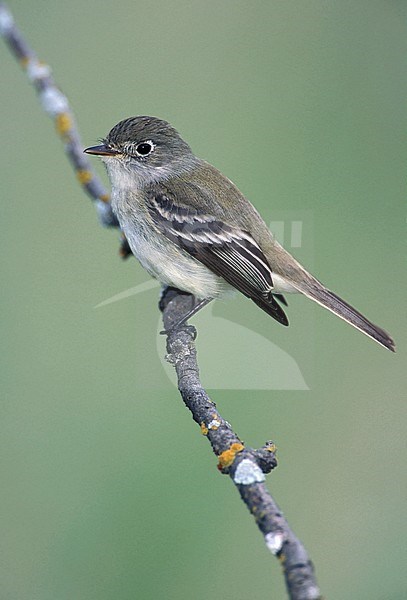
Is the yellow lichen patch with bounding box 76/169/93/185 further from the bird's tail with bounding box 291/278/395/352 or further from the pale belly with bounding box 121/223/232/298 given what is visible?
the bird's tail with bounding box 291/278/395/352

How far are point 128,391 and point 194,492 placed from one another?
241mm

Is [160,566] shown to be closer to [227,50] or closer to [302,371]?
[302,371]

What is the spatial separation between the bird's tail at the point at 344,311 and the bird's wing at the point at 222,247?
0.07 meters

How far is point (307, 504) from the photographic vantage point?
1353 mm

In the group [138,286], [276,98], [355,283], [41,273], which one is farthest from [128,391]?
→ [276,98]

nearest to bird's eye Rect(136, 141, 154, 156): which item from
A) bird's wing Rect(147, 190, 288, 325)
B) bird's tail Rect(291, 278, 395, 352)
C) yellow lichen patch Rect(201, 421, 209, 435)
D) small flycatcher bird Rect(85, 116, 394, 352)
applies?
small flycatcher bird Rect(85, 116, 394, 352)

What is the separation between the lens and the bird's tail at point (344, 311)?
1.25m

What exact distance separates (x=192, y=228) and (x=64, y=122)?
32 cm

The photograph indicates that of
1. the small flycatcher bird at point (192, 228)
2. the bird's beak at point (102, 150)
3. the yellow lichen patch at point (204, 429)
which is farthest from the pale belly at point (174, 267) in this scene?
the yellow lichen patch at point (204, 429)

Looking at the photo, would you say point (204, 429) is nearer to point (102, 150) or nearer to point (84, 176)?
point (102, 150)

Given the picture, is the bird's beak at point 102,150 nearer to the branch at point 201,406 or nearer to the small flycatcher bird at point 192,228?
the small flycatcher bird at point 192,228

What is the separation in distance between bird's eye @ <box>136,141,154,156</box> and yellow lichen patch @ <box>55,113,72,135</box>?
0.48 feet

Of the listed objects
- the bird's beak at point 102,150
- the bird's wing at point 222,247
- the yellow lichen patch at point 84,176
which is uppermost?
the yellow lichen patch at point 84,176

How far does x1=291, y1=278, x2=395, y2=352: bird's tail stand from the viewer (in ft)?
4.09
